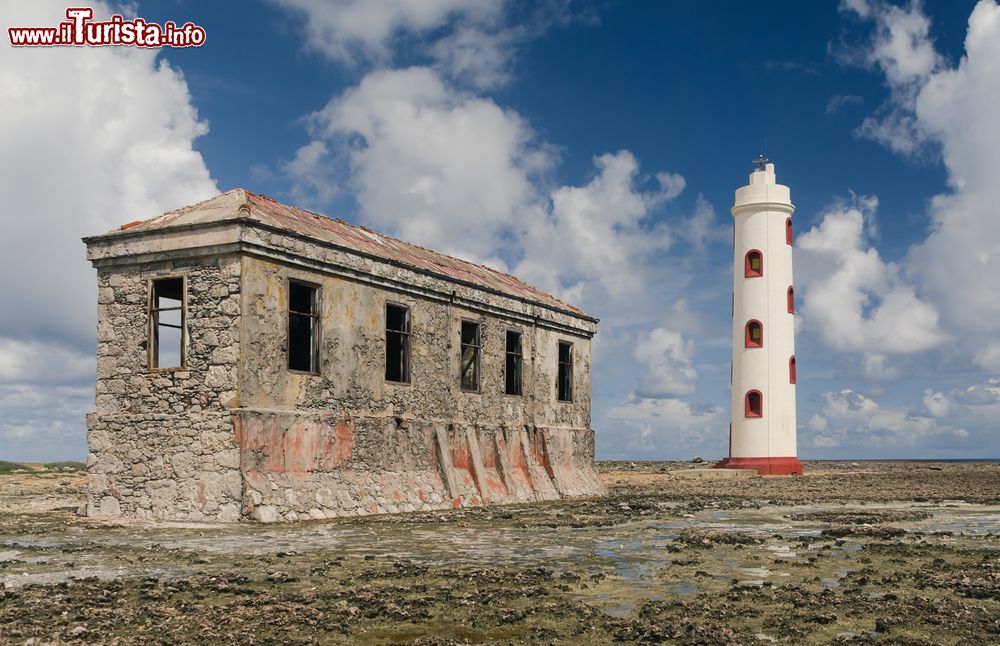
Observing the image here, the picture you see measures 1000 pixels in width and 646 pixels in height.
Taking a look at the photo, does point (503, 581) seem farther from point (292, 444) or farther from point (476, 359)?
point (476, 359)

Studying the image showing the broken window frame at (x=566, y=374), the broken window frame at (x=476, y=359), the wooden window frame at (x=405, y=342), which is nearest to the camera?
the wooden window frame at (x=405, y=342)

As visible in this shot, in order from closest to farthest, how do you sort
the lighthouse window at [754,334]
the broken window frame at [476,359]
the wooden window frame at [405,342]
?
1. the wooden window frame at [405,342]
2. the broken window frame at [476,359]
3. the lighthouse window at [754,334]

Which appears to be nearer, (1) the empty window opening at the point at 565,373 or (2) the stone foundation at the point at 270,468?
(2) the stone foundation at the point at 270,468

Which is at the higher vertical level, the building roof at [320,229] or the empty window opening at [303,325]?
the building roof at [320,229]

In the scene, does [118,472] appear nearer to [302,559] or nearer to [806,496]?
[302,559]

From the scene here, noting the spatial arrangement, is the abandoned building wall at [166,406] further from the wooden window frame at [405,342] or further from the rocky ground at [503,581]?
the wooden window frame at [405,342]

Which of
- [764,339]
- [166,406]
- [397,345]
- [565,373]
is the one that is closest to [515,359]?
[565,373]

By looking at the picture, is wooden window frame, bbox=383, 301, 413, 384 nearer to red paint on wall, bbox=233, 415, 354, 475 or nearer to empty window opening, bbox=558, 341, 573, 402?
red paint on wall, bbox=233, 415, 354, 475

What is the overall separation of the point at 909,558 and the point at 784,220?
2657 centimetres

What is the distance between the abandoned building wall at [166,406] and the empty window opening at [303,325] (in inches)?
54.7

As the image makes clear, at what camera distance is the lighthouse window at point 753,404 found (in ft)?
114

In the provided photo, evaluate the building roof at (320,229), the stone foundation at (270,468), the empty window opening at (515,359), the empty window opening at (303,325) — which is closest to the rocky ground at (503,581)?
the stone foundation at (270,468)

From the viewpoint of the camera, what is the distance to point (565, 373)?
24.6 metres

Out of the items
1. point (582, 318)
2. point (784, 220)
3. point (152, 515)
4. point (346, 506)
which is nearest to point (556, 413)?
point (582, 318)
